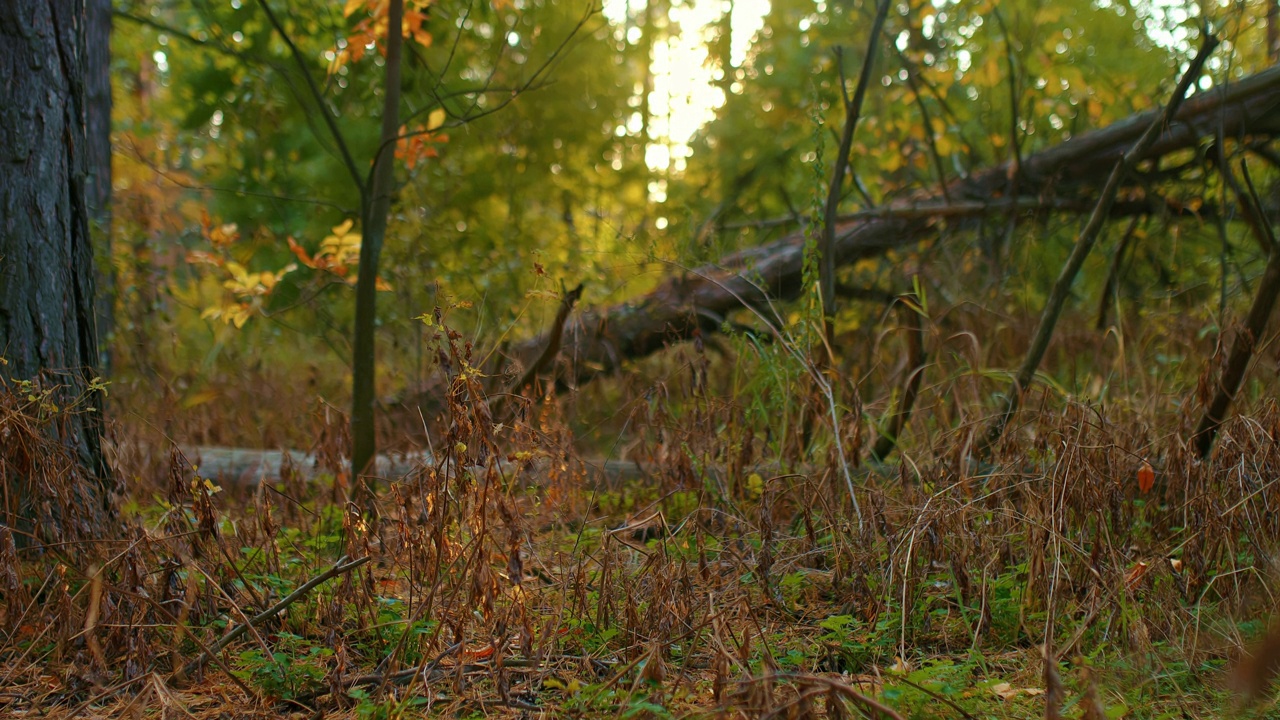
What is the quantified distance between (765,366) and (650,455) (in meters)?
0.62

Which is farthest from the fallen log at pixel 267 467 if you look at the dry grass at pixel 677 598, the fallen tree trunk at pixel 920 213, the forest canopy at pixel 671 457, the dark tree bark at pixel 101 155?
the dark tree bark at pixel 101 155

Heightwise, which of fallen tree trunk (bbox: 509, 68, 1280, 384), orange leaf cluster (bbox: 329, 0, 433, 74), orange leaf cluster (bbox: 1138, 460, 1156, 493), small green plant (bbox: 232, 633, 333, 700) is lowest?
small green plant (bbox: 232, 633, 333, 700)

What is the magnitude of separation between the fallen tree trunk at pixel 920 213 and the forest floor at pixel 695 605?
218 cm

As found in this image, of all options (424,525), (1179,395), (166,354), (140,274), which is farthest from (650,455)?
Answer: (166,354)

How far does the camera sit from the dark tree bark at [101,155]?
6.16 m

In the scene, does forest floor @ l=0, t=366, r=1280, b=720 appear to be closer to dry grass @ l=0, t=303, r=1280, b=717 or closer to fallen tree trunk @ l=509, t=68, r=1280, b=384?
dry grass @ l=0, t=303, r=1280, b=717

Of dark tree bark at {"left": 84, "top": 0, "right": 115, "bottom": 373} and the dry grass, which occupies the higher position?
dark tree bark at {"left": 84, "top": 0, "right": 115, "bottom": 373}

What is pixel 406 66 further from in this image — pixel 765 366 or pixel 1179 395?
pixel 1179 395

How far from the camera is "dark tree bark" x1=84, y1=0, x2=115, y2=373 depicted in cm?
616

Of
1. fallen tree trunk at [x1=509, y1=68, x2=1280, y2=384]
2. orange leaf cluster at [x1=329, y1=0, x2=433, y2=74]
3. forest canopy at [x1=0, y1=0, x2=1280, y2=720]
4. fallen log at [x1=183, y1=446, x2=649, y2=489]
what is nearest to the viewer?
forest canopy at [x1=0, y1=0, x2=1280, y2=720]

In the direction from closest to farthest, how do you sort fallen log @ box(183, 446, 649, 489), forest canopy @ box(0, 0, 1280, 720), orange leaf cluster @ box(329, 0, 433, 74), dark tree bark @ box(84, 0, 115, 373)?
forest canopy @ box(0, 0, 1280, 720), orange leaf cluster @ box(329, 0, 433, 74), fallen log @ box(183, 446, 649, 489), dark tree bark @ box(84, 0, 115, 373)

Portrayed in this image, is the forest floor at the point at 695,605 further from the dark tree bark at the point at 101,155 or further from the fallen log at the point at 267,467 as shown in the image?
the dark tree bark at the point at 101,155

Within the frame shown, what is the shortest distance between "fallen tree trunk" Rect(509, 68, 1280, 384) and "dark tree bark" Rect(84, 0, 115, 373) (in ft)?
9.68

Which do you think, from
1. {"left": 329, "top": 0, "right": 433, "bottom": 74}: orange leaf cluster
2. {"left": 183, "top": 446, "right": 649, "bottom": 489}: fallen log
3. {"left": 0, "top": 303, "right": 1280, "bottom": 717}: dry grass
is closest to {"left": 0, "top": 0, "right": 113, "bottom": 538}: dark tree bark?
{"left": 0, "top": 303, "right": 1280, "bottom": 717}: dry grass
